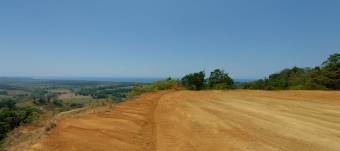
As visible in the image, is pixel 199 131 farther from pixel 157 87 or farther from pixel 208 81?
pixel 208 81

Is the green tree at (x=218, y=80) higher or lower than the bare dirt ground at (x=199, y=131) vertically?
higher

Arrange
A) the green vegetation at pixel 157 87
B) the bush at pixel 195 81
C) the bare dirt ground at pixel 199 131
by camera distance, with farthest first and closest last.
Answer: the bush at pixel 195 81, the green vegetation at pixel 157 87, the bare dirt ground at pixel 199 131

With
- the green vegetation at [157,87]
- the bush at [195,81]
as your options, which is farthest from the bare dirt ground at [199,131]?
the bush at [195,81]

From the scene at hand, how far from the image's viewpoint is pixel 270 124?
9.22m

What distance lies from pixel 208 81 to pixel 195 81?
2223 mm

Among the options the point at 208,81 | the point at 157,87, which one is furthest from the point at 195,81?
the point at 157,87

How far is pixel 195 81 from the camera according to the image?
1144 inches

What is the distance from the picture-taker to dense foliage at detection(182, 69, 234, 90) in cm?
2903

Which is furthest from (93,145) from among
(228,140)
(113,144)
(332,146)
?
(332,146)

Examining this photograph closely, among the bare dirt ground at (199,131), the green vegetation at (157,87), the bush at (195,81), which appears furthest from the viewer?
the bush at (195,81)

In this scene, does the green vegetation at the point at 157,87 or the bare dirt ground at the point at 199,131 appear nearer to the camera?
the bare dirt ground at the point at 199,131

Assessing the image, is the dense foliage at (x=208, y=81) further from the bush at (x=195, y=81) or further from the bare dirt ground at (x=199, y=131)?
the bare dirt ground at (x=199, y=131)

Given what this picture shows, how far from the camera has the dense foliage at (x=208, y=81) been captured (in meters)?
29.0

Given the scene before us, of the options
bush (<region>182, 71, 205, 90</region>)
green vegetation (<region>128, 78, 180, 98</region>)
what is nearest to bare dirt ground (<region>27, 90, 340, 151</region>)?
green vegetation (<region>128, 78, 180, 98</region>)
